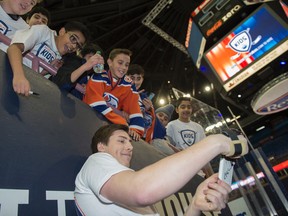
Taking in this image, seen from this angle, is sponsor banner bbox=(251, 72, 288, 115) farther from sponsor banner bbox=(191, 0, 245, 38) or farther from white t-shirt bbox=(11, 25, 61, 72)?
white t-shirt bbox=(11, 25, 61, 72)

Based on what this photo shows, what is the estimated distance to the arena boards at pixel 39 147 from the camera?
49.9 inches

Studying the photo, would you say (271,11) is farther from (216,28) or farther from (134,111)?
(134,111)

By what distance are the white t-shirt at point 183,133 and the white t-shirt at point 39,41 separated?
243 cm

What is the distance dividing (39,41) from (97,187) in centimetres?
156

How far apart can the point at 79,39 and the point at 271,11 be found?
171 inches

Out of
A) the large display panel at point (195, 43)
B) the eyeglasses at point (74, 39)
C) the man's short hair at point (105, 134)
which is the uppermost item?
the large display panel at point (195, 43)

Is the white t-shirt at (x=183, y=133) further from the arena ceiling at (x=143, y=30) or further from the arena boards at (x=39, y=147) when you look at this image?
the arena ceiling at (x=143, y=30)

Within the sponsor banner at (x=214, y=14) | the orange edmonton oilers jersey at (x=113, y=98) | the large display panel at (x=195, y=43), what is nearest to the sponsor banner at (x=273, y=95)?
the large display panel at (x=195, y=43)

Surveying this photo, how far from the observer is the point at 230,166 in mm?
1173

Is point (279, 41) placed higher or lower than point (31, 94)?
higher

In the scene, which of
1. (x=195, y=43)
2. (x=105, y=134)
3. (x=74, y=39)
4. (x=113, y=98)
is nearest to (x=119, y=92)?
(x=113, y=98)

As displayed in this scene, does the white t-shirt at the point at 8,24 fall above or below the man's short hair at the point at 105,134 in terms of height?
above

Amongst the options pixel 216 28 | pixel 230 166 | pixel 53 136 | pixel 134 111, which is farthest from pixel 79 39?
pixel 216 28

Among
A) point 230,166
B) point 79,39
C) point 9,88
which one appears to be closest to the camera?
point 230,166
